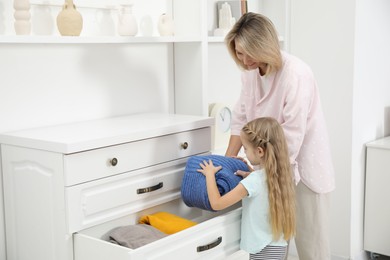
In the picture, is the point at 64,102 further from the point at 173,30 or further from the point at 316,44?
the point at 316,44

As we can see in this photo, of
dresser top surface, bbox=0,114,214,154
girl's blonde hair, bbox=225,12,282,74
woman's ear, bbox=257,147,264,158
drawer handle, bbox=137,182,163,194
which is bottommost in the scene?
drawer handle, bbox=137,182,163,194

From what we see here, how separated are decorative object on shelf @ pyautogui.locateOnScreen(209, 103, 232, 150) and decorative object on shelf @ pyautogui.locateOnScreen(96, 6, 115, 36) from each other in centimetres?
68

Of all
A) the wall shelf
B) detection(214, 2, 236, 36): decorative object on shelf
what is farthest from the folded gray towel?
detection(214, 2, 236, 36): decorative object on shelf

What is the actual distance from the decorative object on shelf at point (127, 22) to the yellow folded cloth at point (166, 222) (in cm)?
74

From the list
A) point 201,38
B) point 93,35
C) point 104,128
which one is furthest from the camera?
point 201,38

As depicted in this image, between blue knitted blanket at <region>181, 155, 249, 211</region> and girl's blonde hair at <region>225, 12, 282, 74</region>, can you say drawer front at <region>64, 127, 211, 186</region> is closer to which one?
blue knitted blanket at <region>181, 155, 249, 211</region>

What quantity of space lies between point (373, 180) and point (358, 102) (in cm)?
43

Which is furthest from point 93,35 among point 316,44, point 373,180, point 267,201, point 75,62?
point 373,180

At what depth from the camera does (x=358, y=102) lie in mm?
3008

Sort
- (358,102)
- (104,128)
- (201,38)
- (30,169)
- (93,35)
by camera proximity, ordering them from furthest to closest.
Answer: (358,102) → (201,38) → (93,35) → (104,128) → (30,169)

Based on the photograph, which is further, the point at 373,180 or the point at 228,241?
the point at 373,180

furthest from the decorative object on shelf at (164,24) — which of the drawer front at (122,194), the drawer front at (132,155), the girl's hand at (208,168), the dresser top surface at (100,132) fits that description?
the girl's hand at (208,168)

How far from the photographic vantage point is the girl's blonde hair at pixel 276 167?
199 cm

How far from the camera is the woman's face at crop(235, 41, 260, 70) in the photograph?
211 cm
